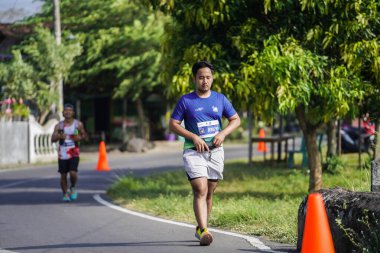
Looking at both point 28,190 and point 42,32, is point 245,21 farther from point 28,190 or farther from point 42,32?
point 42,32

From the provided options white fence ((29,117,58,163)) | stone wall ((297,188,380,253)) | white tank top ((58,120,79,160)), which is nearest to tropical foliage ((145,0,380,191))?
white tank top ((58,120,79,160))

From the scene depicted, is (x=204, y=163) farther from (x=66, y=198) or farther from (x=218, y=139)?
(x=66, y=198)

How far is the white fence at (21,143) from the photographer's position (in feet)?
75.3

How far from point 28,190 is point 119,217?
5056 millimetres

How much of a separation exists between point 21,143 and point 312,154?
1279 centimetres

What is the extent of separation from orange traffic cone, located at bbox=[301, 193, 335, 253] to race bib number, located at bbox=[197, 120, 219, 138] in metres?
2.19

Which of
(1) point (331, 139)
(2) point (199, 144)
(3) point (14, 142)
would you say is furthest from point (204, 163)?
(3) point (14, 142)

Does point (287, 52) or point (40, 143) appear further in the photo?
point (40, 143)

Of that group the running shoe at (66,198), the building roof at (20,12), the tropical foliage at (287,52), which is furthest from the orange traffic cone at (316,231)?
the building roof at (20,12)

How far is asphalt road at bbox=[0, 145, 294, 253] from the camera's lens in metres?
7.71

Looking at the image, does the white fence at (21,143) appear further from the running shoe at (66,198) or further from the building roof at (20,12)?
the running shoe at (66,198)

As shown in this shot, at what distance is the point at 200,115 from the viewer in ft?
25.3

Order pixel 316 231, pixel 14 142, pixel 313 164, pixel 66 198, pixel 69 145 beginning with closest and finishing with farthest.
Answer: pixel 316 231
pixel 69 145
pixel 66 198
pixel 313 164
pixel 14 142

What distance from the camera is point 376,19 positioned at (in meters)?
11.3
